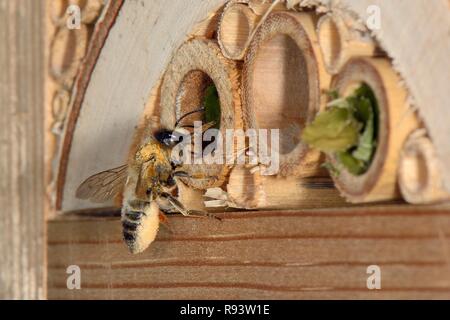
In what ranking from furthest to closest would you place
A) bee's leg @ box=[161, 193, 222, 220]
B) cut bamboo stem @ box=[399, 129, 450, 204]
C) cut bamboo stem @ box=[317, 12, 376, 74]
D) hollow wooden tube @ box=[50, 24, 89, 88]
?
hollow wooden tube @ box=[50, 24, 89, 88], bee's leg @ box=[161, 193, 222, 220], cut bamboo stem @ box=[317, 12, 376, 74], cut bamboo stem @ box=[399, 129, 450, 204]

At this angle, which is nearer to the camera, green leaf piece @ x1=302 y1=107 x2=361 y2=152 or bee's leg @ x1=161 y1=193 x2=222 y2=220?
green leaf piece @ x1=302 y1=107 x2=361 y2=152

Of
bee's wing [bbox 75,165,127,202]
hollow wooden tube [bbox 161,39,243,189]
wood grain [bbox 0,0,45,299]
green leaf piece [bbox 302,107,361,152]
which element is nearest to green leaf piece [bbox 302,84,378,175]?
green leaf piece [bbox 302,107,361,152]

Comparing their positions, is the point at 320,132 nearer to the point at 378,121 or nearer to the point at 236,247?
the point at 378,121

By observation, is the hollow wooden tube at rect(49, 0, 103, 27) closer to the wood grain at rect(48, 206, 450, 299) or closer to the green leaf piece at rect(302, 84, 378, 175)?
the wood grain at rect(48, 206, 450, 299)

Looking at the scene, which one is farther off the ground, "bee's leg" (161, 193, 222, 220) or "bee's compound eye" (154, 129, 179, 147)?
"bee's compound eye" (154, 129, 179, 147)

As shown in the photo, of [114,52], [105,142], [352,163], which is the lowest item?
[352,163]

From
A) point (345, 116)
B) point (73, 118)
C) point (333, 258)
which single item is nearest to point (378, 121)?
point (345, 116)

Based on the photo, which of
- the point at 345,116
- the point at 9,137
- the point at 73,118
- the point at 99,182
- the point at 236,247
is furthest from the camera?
the point at 9,137
